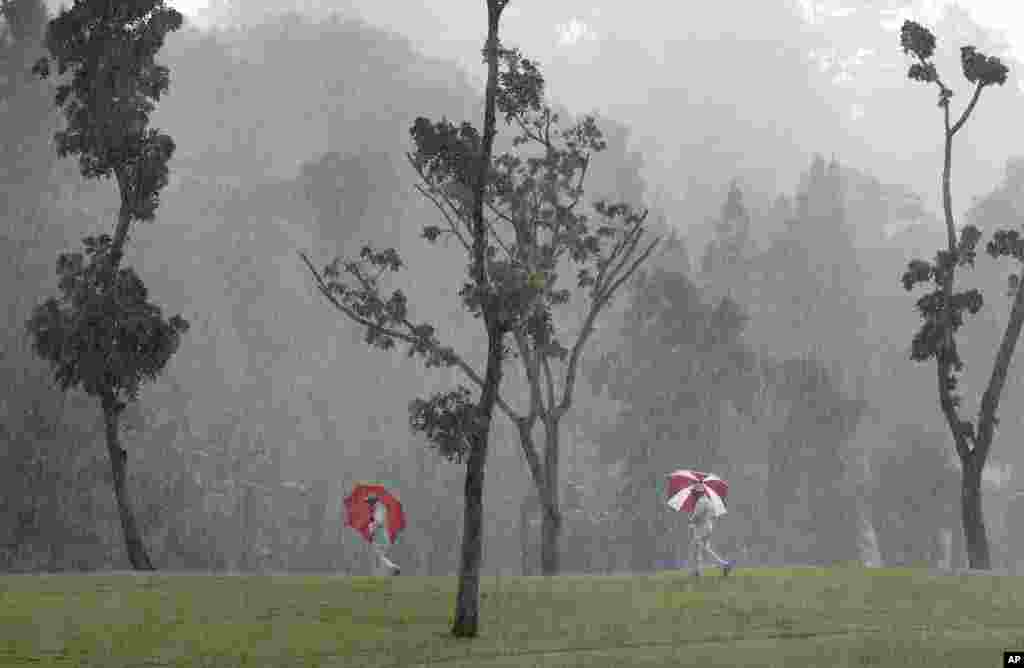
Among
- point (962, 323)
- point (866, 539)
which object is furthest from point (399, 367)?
point (962, 323)

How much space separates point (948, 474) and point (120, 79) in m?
52.5

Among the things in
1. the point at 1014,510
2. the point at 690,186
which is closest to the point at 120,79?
the point at 1014,510

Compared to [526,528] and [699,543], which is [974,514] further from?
[526,528]

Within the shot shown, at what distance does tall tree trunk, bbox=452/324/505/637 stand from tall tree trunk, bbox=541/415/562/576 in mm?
14559

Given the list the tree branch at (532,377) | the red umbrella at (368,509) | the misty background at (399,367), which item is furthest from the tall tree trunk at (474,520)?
the misty background at (399,367)

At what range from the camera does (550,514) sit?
33.8 meters

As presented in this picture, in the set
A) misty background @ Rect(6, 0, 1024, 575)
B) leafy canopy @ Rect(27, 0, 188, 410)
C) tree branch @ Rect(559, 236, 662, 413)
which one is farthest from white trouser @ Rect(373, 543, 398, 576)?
misty background @ Rect(6, 0, 1024, 575)

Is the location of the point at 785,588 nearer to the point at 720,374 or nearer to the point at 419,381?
the point at 720,374

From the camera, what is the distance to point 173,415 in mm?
64750

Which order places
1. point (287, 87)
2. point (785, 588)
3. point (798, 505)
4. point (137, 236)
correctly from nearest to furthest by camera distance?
1. point (785, 588)
2. point (798, 505)
3. point (137, 236)
4. point (287, 87)

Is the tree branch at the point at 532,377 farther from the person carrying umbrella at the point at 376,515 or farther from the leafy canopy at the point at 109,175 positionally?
the leafy canopy at the point at 109,175

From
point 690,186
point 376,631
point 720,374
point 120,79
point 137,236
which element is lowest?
point 376,631

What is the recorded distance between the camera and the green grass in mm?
16250

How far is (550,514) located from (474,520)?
15.5 metres
